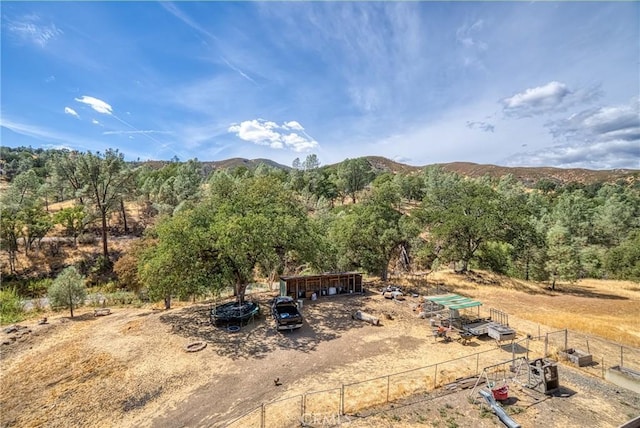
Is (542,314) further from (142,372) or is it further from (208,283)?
(142,372)

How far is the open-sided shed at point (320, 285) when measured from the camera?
84.5 ft

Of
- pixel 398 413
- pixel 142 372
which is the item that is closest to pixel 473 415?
pixel 398 413

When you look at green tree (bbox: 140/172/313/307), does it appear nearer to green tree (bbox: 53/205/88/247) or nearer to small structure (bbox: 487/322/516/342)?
small structure (bbox: 487/322/516/342)

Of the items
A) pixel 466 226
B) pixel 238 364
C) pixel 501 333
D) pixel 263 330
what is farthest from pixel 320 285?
pixel 466 226

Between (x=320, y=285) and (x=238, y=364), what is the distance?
1203 cm

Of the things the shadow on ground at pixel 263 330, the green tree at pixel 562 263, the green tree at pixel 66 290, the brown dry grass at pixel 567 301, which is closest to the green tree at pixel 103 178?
the green tree at pixel 66 290

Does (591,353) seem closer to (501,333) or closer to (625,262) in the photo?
(501,333)

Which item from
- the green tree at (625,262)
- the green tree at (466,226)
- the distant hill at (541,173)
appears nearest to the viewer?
the green tree at (466,226)

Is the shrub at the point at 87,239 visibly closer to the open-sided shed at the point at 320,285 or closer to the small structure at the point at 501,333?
the open-sided shed at the point at 320,285

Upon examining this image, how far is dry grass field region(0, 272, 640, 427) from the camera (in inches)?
472

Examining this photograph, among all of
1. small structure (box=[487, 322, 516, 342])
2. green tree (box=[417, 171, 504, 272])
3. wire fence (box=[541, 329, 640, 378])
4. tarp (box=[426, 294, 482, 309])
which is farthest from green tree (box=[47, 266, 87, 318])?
green tree (box=[417, 171, 504, 272])

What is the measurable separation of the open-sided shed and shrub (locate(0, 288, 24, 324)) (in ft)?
65.1

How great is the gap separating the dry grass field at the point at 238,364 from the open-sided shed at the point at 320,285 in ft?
5.66

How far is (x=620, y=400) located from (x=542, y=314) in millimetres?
11469
